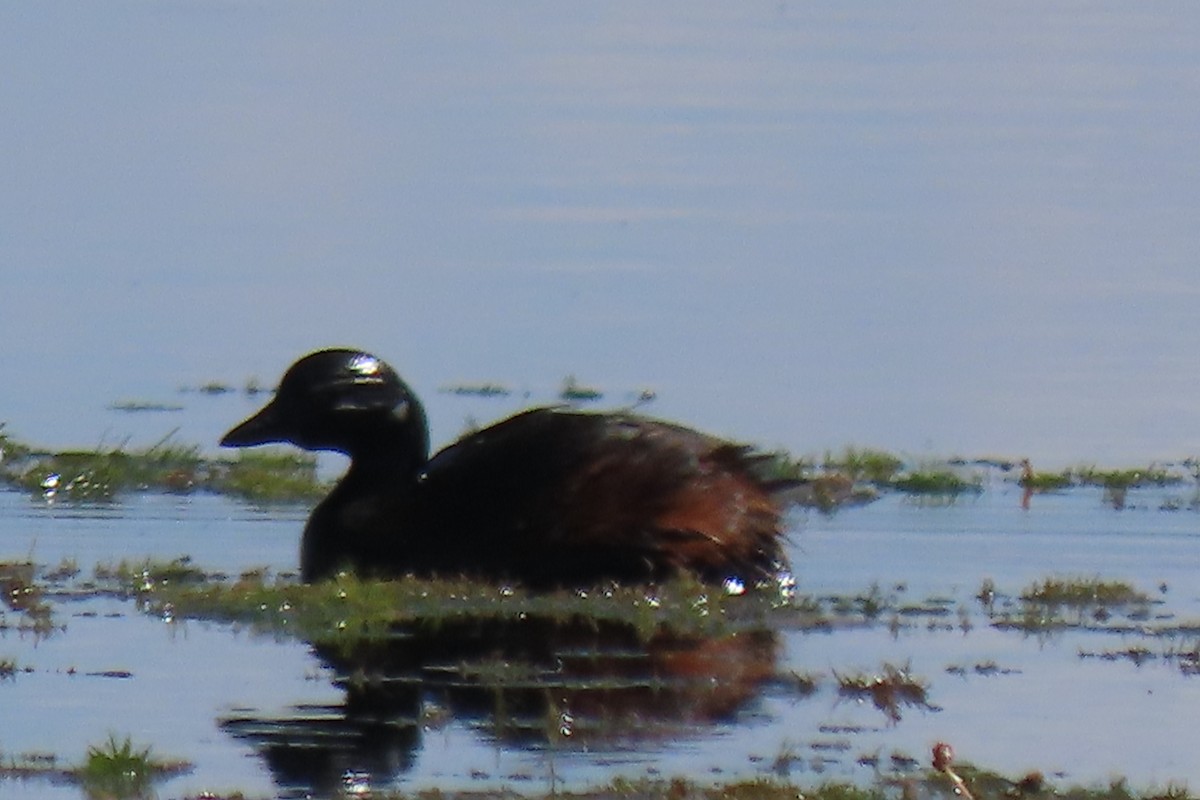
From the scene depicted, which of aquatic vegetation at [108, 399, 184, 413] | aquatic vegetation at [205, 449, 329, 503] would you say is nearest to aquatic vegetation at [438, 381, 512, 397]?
aquatic vegetation at [108, 399, 184, 413]

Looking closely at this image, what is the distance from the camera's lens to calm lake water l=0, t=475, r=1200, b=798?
412 inches

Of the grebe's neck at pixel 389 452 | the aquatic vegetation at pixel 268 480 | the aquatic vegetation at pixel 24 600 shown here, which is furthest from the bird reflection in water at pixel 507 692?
the aquatic vegetation at pixel 268 480

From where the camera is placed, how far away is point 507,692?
457 inches

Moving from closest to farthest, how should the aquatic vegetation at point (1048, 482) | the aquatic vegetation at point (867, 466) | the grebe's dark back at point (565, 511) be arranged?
1. the grebe's dark back at point (565, 511)
2. the aquatic vegetation at point (1048, 482)
3. the aquatic vegetation at point (867, 466)

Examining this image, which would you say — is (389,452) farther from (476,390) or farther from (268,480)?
(476,390)

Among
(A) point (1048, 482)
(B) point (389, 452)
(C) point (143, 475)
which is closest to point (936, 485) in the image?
(A) point (1048, 482)

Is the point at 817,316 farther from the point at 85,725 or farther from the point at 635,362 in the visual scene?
the point at 85,725

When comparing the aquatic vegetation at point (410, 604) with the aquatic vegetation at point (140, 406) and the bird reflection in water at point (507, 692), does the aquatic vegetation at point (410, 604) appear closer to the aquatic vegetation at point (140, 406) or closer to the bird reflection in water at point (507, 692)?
the bird reflection in water at point (507, 692)

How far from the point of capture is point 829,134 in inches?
1115

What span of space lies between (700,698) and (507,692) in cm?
64

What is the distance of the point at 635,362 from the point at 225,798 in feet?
32.7

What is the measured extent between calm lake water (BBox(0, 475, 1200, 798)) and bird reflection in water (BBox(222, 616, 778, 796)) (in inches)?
0.7

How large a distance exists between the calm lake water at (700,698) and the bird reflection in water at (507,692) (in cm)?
2

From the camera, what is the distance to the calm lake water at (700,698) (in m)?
10.5
